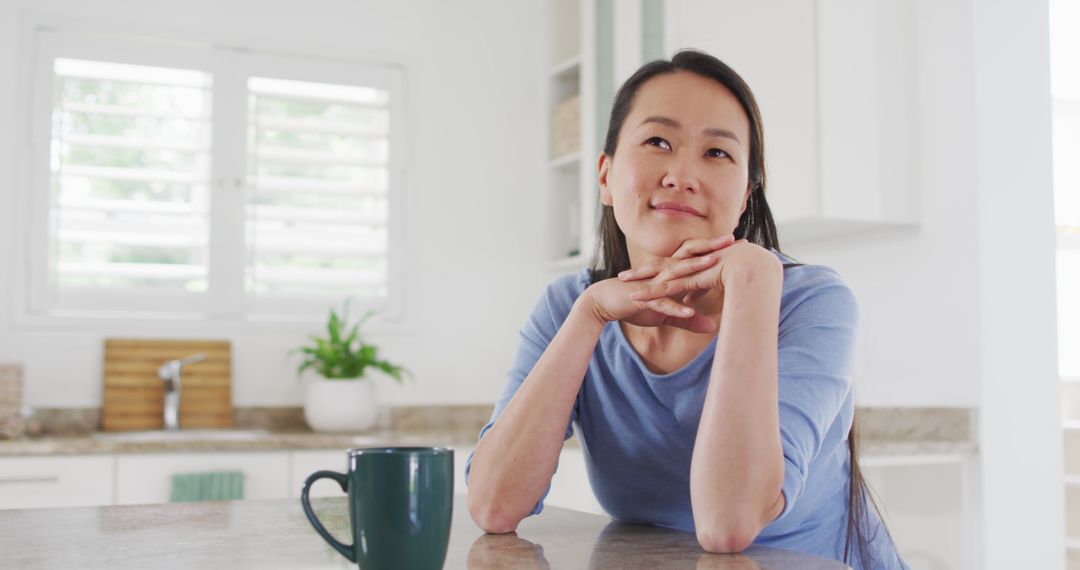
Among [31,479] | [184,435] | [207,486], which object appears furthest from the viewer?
[184,435]

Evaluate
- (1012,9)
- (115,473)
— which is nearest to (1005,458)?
(1012,9)

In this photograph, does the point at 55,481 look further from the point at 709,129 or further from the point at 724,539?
the point at 724,539

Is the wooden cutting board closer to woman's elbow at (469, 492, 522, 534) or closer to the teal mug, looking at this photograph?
woman's elbow at (469, 492, 522, 534)

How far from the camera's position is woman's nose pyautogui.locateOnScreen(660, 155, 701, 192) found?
1333 mm

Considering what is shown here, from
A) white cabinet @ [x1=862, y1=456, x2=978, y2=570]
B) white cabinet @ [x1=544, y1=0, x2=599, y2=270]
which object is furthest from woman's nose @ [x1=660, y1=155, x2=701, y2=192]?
white cabinet @ [x1=544, y1=0, x2=599, y2=270]

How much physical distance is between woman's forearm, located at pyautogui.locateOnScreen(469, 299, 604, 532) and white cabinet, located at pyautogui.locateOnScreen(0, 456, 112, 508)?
1.93m

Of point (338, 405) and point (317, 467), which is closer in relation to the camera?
point (317, 467)

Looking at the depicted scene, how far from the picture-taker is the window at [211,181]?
3395mm

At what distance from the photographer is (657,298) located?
4.02ft

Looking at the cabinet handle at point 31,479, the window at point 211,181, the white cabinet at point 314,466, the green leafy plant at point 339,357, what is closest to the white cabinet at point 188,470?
the white cabinet at point 314,466

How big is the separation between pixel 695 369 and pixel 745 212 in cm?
36

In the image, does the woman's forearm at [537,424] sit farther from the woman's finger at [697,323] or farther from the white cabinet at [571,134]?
the white cabinet at [571,134]

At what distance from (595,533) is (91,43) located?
3031 mm

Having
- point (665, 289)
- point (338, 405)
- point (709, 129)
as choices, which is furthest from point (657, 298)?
point (338, 405)
